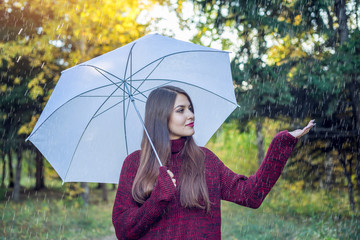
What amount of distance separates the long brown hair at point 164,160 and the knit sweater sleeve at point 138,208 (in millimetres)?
66

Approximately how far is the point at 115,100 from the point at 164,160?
3.29 ft

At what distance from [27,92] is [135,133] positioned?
705cm

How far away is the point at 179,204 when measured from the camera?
7.45ft

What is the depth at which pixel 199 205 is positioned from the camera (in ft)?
7.25

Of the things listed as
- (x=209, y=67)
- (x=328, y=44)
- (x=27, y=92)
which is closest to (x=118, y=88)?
(x=209, y=67)

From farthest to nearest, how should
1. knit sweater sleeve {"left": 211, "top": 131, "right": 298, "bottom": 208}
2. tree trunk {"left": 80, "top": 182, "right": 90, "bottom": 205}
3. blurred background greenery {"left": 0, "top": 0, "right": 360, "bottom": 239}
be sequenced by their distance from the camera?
tree trunk {"left": 80, "top": 182, "right": 90, "bottom": 205}, blurred background greenery {"left": 0, "top": 0, "right": 360, "bottom": 239}, knit sweater sleeve {"left": 211, "top": 131, "right": 298, "bottom": 208}

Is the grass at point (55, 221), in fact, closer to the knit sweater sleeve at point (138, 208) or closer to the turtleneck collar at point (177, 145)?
the knit sweater sleeve at point (138, 208)

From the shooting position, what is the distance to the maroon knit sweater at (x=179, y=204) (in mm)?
2098

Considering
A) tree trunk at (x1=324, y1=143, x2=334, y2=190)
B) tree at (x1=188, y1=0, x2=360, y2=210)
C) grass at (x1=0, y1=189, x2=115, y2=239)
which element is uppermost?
tree at (x1=188, y1=0, x2=360, y2=210)

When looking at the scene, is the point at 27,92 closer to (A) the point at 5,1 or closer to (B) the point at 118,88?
(A) the point at 5,1

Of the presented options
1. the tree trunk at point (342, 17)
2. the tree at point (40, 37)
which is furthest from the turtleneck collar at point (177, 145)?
the tree at point (40, 37)

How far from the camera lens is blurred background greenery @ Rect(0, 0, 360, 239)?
6.38m

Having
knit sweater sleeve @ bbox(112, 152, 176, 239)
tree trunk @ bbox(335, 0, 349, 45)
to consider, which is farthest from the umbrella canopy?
tree trunk @ bbox(335, 0, 349, 45)

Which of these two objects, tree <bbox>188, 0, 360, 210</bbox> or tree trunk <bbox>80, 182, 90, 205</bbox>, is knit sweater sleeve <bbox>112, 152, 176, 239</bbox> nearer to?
tree <bbox>188, 0, 360, 210</bbox>
